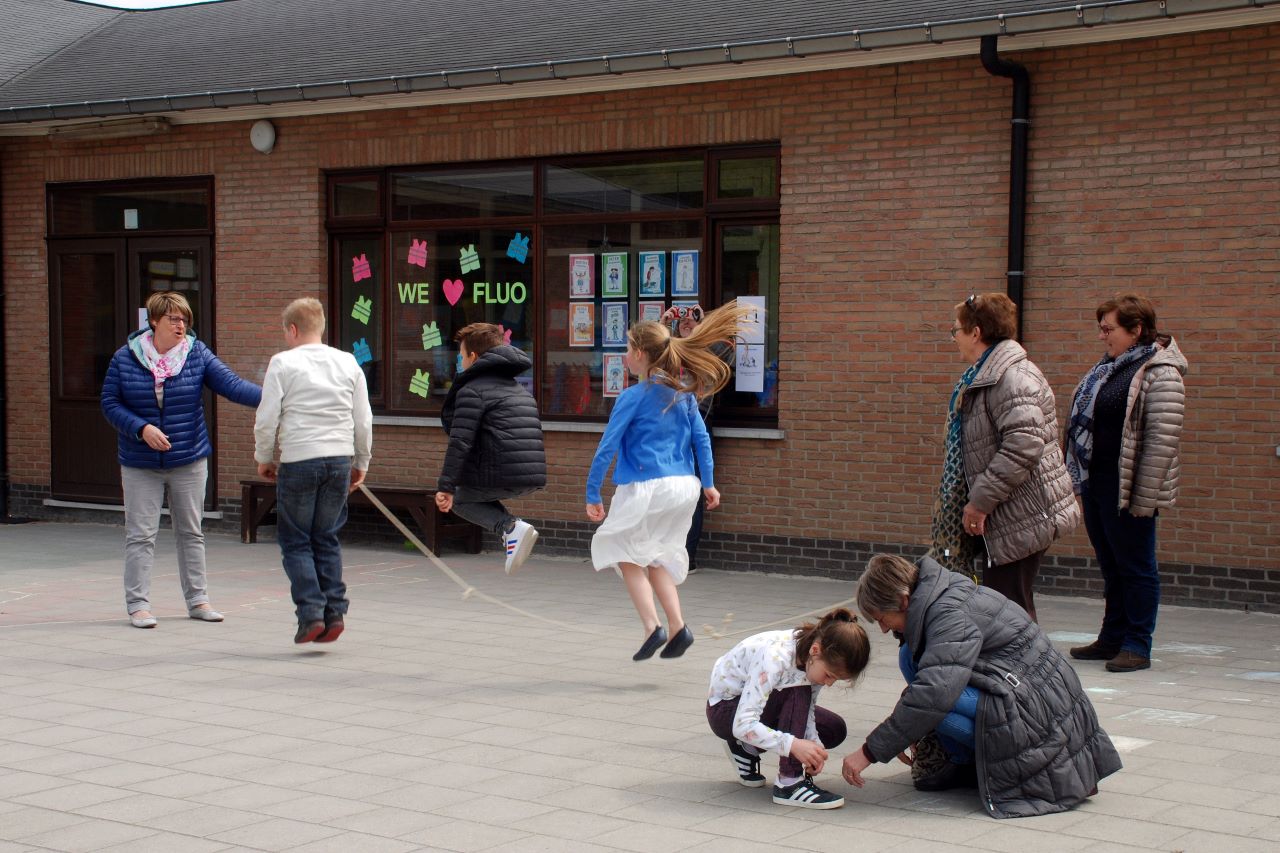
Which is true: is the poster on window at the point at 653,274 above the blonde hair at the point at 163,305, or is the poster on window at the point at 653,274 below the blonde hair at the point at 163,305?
above

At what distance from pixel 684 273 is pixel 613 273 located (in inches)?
26.8

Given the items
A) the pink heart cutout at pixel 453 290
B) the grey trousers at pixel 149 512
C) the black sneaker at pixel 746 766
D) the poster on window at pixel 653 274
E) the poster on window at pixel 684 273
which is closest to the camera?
the black sneaker at pixel 746 766

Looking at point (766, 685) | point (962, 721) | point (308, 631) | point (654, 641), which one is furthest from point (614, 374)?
point (962, 721)

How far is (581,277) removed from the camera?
12555 millimetres

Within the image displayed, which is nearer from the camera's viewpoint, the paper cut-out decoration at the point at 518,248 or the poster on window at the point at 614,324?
the poster on window at the point at 614,324

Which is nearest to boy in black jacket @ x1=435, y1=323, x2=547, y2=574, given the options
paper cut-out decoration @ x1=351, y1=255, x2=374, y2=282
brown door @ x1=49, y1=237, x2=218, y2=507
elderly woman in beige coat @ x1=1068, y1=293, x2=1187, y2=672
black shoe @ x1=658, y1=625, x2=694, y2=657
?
black shoe @ x1=658, y1=625, x2=694, y2=657

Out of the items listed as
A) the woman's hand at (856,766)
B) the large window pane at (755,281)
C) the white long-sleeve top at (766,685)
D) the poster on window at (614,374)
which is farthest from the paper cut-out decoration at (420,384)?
the woman's hand at (856,766)

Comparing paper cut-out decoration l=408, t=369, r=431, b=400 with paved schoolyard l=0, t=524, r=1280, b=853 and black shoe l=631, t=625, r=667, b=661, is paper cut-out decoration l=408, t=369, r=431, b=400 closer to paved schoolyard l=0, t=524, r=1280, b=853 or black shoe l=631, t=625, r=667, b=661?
paved schoolyard l=0, t=524, r=1280, b=853

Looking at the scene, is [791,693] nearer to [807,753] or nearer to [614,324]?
[807,753]

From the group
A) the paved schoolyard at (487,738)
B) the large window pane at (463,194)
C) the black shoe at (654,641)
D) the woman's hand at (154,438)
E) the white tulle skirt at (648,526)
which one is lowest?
the paved schoolyard at (487,738)

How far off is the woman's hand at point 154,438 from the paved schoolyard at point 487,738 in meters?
1.06

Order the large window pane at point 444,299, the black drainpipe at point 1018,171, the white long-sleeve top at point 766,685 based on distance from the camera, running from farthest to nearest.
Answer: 1. the large window pane at point 444,299
2. the black drainpipe at point 1018,171
3. the white long-sleeve top at point 766,685

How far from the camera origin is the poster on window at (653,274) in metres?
12.1

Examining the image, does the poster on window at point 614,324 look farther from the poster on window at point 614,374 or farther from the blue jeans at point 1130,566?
the blue jeans at point 1130,566
